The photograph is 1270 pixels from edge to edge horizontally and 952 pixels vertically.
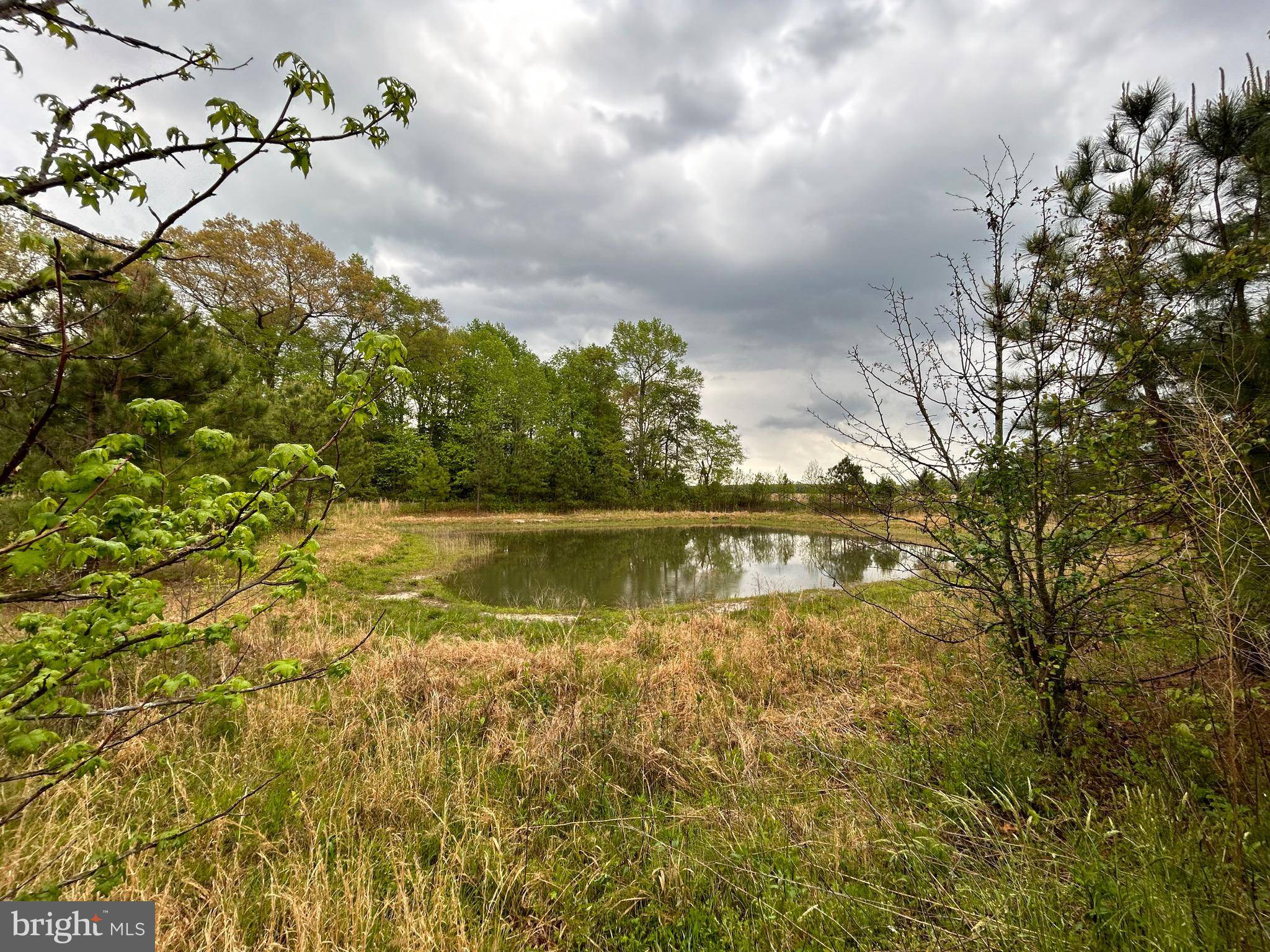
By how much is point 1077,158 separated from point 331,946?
10.1m

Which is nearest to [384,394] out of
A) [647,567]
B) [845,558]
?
[647,567]

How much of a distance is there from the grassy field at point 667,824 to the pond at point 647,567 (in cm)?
171

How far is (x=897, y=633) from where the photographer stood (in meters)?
6.89

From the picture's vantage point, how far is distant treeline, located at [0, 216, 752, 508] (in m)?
6.06

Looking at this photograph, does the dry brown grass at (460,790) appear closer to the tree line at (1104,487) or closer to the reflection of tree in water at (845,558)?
the tree line at (1104,487)

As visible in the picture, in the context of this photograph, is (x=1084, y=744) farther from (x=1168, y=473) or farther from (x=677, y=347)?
(x=677, y=347)

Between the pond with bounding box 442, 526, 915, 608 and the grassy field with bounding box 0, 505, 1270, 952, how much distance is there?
1706 millimetres

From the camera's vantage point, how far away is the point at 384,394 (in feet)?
24.7

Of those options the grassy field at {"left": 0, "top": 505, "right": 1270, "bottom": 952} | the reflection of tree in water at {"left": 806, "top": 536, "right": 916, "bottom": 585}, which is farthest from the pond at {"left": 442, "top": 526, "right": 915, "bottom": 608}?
the grassy field at {"left": 0, "top": 505, "right": 1270, "bottom": 952}

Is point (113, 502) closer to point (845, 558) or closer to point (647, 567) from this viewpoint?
point (647, 567)

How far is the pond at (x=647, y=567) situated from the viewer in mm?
11555

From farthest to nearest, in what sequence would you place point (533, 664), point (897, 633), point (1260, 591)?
point (897, 633), point (533, 664), point (1260, 591)

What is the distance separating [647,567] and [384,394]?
1032cm

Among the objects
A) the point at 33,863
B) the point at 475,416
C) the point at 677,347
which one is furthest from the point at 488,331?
the point at 33,863
